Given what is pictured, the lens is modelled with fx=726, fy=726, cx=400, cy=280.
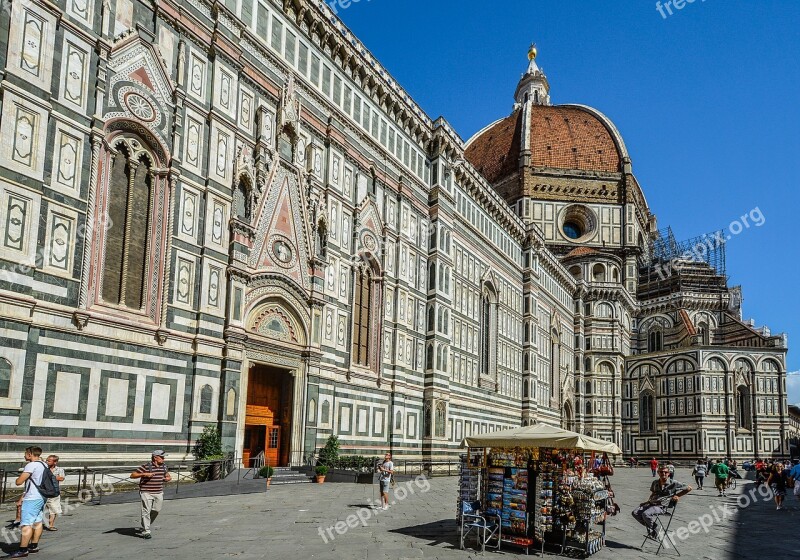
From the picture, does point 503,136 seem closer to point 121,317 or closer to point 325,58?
point 325,58

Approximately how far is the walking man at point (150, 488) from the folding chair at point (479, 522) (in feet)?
19.2

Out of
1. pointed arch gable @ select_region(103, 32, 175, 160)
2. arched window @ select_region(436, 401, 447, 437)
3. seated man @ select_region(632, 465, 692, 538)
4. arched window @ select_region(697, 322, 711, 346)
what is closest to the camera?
seated man @ select_region(632, 465, 692, 538)

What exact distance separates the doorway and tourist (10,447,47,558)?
15.4 metres

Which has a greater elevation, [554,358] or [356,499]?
[554,358]

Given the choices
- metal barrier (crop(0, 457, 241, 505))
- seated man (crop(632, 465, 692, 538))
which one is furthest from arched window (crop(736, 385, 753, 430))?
seated man (crop(632, 465, 692, 538))

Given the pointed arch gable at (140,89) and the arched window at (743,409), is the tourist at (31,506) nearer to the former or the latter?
the pointed arch gable at (140,89)

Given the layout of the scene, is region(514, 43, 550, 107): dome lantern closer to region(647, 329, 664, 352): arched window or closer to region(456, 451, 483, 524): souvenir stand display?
region(647, 329, 664, 352): arched window

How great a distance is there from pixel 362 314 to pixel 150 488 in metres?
20.9

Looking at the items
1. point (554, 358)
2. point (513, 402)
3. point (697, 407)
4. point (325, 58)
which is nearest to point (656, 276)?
point (697, 407)

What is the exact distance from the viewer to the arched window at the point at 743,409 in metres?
71.9

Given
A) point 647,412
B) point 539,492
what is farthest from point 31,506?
point 647,412

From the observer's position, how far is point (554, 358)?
6500cm

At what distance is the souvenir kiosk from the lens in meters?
13.9

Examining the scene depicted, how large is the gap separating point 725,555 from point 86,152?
1886 centimetres
